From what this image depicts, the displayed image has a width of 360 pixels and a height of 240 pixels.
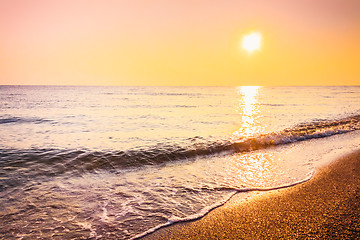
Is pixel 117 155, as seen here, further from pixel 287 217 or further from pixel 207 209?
pixel 287 217

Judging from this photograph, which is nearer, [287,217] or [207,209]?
[287,217]

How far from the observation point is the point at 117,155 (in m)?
9.11

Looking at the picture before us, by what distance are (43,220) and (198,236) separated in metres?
3.10

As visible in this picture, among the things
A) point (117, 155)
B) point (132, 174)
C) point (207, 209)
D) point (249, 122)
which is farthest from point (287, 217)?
point (249, 122)

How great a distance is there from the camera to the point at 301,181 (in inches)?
247

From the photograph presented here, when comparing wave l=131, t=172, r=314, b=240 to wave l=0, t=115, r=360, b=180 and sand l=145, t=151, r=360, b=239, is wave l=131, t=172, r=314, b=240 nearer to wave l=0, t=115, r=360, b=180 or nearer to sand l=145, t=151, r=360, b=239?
sand l=145, t=151, r=360, b=239

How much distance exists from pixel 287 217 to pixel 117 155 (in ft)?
22.2

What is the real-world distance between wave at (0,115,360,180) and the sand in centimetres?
448

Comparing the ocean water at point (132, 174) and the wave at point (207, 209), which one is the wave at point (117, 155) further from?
the wave at point (207, 209)

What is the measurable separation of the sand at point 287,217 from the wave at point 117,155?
4.48 meters

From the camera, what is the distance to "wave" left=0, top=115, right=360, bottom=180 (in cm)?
786

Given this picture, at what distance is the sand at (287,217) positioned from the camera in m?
3.65

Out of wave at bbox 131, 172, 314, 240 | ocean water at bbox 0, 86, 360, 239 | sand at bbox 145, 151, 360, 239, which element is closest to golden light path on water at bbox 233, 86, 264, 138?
ocean water at bbox 0, 86, 360, 239

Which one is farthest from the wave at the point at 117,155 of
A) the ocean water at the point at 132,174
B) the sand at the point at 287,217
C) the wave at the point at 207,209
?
the sand at the point at 287,217
